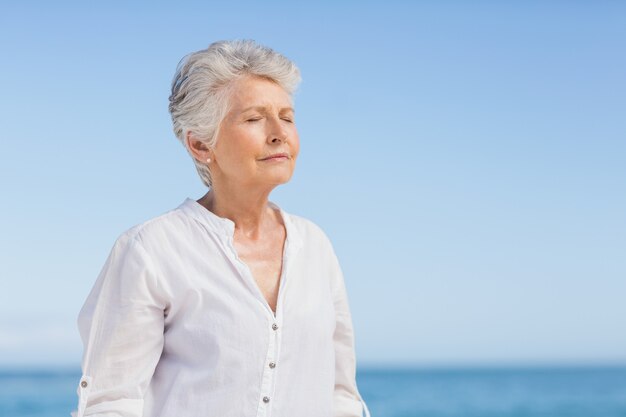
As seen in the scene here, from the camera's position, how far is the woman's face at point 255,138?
228 cm

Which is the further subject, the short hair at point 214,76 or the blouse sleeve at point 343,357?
the blouse sleeve at point 343,357

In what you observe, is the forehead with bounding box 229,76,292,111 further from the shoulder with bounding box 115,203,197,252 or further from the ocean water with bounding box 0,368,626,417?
the ocean water with bounding box 0,368,626,417

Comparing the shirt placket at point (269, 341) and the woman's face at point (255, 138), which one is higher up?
the woman's face at point (255, 138)

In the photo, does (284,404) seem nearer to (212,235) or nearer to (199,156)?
(212,235)

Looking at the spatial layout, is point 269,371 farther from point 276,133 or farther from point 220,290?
point 276,133

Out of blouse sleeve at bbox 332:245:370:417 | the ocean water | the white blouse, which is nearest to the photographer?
the white blouse

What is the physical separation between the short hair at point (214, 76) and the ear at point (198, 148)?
0.01 m

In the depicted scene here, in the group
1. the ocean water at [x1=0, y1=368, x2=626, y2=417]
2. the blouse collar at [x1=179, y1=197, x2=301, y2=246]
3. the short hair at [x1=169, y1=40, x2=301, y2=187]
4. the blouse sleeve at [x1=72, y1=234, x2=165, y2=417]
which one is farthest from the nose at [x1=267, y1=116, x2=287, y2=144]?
the ocean water at [x1=0, y1=368, x2=626, y2=417]

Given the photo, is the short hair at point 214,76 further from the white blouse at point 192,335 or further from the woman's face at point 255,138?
the white blouse at point 192,335

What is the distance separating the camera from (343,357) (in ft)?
8.29

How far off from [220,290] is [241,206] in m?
0.23

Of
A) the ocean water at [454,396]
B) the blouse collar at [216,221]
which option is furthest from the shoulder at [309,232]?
the ocean water at [454,396]

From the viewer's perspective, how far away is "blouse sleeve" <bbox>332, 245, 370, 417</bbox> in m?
2.49

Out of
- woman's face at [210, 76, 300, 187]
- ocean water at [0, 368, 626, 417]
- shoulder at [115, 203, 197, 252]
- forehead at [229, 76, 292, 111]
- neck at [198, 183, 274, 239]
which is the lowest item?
shoulder at [115, 203, 197, 252]
